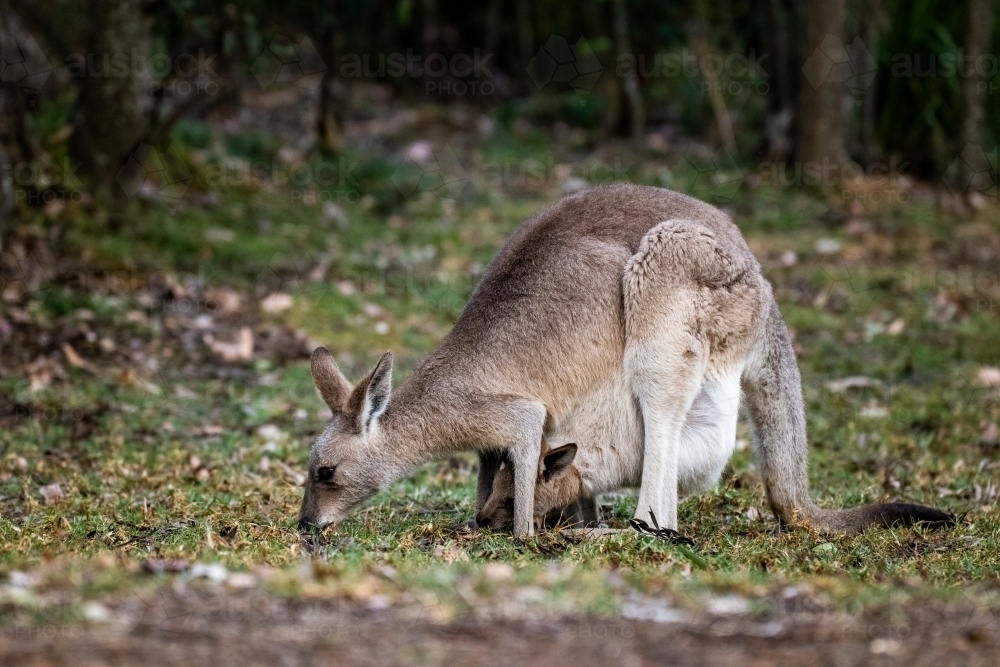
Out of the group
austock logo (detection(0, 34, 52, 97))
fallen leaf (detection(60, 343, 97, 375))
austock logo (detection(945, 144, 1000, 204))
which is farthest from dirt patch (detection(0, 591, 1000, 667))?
austock logo (detection(945, 144, 1000, 204))

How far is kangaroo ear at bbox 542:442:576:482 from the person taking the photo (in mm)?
5359

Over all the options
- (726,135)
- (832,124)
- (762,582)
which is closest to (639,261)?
(762,582)

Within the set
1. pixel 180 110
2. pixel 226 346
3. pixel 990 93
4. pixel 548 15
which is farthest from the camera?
pixel 548 15

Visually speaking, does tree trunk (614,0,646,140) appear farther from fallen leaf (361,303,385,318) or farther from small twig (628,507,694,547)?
small twig (628,507,694,547)

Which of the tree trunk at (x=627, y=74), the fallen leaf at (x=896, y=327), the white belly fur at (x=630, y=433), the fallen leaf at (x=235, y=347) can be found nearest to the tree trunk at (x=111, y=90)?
the fallen leaf at (x=235, y=347)

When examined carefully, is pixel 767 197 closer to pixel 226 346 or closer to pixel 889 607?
pixel 226 346

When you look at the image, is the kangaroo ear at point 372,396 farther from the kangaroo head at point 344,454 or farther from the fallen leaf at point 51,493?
the fallen leaf at point 51,493

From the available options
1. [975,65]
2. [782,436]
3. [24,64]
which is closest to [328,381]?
[782,436]

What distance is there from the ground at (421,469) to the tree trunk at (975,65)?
26.4 inches

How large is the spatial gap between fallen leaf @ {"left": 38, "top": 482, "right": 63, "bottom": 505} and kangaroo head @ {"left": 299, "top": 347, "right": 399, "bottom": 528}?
1358mm

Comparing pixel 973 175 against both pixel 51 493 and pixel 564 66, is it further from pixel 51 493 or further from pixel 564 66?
pixel 51 493

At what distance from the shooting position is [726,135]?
14.1 metres

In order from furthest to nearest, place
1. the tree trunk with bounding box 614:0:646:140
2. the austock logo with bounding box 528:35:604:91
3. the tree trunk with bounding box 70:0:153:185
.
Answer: the austock logo with bounding box 528:35:604:91
the tree trunk with bounding box 614:0:646:140
the tree trunk with bounding box 70:0:153:185

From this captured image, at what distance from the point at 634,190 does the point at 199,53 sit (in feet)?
19.5
